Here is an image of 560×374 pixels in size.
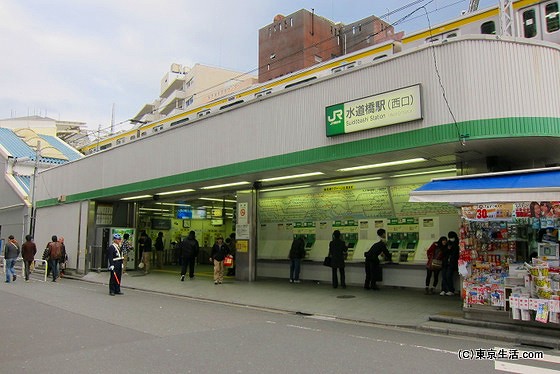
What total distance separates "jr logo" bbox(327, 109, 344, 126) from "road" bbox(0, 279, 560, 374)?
494 cm

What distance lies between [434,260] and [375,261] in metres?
1.85

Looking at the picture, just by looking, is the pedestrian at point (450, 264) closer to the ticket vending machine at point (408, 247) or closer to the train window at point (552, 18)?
the ticket vending machine at point (408, 247)

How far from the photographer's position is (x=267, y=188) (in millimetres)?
16781

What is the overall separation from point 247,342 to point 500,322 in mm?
4673

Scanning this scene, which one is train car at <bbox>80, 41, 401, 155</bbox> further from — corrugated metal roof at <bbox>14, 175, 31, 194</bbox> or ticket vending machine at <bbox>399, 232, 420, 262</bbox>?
corrugated metal roof at <bbox>14, 175, 31, 194</bbox>

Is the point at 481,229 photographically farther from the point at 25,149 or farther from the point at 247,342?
the point at 25,149

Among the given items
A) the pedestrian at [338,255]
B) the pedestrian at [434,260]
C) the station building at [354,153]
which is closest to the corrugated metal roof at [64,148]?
the station building at [354,153]

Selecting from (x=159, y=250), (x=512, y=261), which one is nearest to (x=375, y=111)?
(x=512, y=261)

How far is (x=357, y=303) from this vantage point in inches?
439

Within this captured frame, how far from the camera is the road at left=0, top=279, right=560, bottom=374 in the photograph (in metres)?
5.89

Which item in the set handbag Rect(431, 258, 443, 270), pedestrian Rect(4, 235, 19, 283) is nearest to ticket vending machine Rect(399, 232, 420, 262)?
handbag Rect(431, 258, 443, 270)

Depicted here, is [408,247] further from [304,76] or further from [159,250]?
[159,250]

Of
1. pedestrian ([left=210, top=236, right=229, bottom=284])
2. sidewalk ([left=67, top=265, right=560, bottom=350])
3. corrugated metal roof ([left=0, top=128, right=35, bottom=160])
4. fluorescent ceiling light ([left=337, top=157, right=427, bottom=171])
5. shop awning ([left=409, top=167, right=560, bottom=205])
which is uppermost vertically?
corrugated metal roof ([left=0, top=128, right=35, bottom=160])

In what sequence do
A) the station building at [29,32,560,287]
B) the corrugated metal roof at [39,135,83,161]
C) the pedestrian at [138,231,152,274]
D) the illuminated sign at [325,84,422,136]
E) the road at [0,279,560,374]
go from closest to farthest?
the road at [0,279,560,374] → the station building at [29,32,560,287] → the illuminated sign at [325,84,422,136] → the pedestrian at [138,231,152,274] → the corrugated metal roof at [39,135,83,161]
